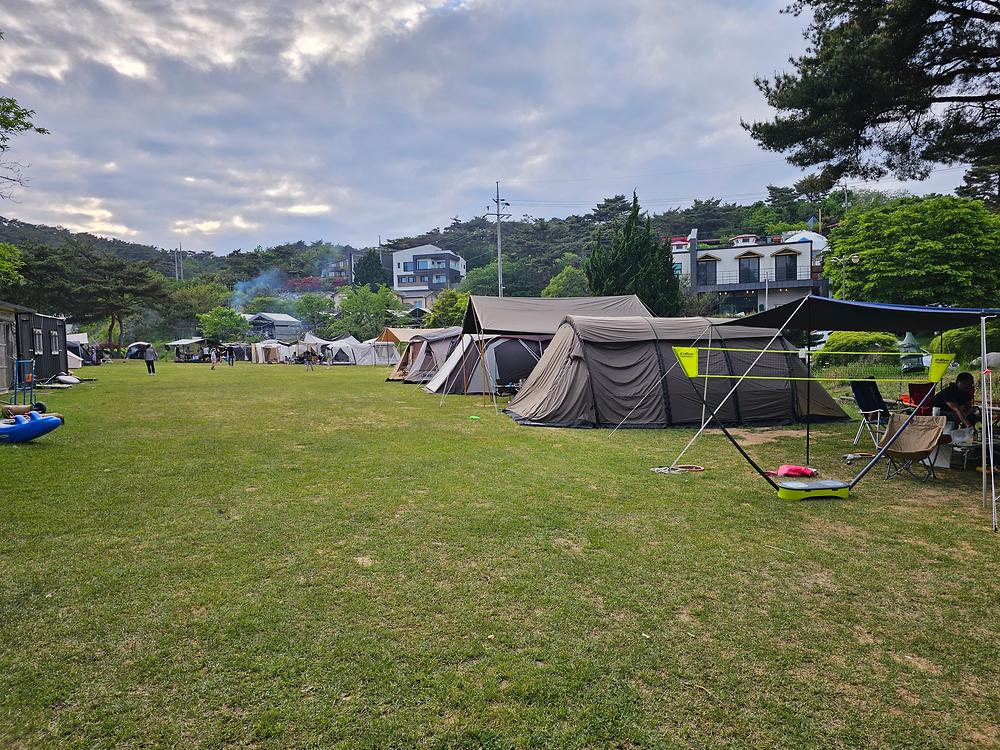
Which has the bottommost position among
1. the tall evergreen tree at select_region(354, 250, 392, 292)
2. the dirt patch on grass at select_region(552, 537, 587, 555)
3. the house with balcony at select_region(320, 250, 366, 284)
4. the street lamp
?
the dirt patch on grass at select_region(552, 537, 587, 555)

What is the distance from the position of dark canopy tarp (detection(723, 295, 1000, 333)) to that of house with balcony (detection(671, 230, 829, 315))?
39.9m

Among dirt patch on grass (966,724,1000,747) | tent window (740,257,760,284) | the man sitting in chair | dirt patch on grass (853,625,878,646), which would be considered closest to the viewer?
dirt patch on grass (966,724,1000,747)

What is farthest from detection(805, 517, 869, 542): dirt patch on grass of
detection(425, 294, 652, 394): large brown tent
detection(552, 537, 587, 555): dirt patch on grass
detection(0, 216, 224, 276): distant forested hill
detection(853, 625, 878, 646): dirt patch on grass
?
detection(0, 216, 224, 276): distant forested hill

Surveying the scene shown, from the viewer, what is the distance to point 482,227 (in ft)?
329

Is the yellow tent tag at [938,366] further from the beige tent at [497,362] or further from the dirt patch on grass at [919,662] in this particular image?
the beige tent at [497,362]

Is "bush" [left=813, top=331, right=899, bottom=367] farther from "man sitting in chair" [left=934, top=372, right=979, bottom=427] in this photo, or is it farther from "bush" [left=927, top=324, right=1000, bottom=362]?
"man sitting in chair" [left=934, top=372, right=979, bottom=427]

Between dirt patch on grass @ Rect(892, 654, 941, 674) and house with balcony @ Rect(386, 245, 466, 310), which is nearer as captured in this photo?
dirt patch on grass @ Rect(892, 654, 941, 674)

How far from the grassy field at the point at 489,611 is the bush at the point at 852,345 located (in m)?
16.1

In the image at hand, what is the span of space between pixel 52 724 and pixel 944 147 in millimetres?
12248

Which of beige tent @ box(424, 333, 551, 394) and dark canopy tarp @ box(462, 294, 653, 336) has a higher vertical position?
dark canopy tarp @ box(462, 294, 653, 336)

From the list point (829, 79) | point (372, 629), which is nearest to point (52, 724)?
point (372, 629)

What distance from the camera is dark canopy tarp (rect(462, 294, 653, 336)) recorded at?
1403 cm

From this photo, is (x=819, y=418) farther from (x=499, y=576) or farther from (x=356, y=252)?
(x=356, y=252)

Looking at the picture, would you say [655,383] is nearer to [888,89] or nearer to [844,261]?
[888,89]
